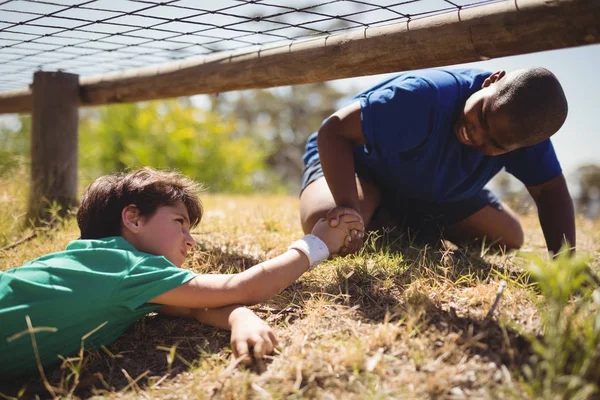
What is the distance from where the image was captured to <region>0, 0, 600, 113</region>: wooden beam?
5.72ft

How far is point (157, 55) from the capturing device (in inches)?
130

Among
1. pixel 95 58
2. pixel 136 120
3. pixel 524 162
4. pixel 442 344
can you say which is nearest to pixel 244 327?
pixel 442 344

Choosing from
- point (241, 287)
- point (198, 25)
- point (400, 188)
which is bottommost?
point (241, 287)

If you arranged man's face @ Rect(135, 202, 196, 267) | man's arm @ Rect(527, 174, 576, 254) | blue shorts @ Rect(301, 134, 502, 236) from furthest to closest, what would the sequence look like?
blue shorts @ Rect(301, 134, 502, 236) < man's arm @ Rect(527, 174, 576, 254) < man's face @ Rect(135, 202, 196, 267)

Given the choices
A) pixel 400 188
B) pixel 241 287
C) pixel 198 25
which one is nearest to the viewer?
pixel 241 287

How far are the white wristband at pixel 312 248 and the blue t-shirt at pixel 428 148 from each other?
2.15 ft

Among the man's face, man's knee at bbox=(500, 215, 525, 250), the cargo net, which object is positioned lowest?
man's knee at bbox=(500, 215, 525, 250)

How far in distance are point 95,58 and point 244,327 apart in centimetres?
251

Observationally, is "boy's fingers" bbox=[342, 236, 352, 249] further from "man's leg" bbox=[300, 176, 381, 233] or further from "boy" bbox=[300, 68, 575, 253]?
"man's leg" bbox=[300, 176, 381, 233]

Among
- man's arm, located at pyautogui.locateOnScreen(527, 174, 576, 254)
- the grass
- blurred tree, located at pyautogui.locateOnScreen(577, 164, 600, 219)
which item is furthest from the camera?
blurred tree, located at pyautogui.locateOnScreen(577, 164, 600, 219)

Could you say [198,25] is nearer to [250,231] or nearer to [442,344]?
[250,231]

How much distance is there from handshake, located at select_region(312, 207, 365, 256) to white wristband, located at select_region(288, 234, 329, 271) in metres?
0.11

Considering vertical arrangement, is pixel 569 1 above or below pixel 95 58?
below

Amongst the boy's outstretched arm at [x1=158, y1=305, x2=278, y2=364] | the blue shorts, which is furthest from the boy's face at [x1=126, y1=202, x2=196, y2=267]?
the blue shorts
